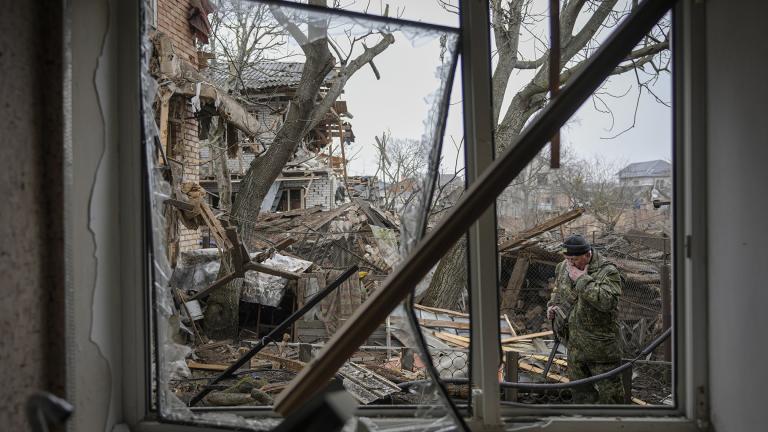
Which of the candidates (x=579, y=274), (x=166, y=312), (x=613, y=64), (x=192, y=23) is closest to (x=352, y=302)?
(x=579, y=274)

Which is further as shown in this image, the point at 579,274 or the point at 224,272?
the point at 224,272

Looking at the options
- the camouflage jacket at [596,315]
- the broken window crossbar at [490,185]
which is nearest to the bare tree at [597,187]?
the camouflage jacket at [596,315]

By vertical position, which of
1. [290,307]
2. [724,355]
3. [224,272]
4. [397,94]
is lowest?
[290,307]

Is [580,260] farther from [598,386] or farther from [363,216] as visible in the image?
[363,216]

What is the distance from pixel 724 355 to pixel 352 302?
16.1 ft

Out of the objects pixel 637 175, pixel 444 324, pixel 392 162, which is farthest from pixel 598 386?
pixel 392 162

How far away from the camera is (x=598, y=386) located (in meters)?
3.67

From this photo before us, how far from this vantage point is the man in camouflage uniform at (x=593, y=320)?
140 inches

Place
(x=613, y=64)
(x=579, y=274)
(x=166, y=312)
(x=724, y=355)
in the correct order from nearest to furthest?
(x=613, y=64), (x=724, y=355), (x=166, y=312), (x=579, y=274)

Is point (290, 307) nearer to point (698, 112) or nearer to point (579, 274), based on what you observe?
point (579, 274)

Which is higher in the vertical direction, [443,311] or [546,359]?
[443,311]

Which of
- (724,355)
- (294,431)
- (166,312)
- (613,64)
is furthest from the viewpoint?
(166,312)

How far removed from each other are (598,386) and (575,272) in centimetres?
84

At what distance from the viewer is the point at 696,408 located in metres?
1.23
